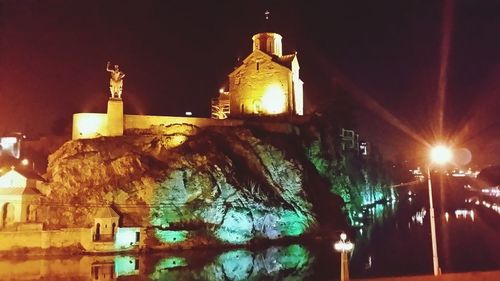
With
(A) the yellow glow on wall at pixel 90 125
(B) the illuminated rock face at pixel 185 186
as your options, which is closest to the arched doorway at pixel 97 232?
(B) the illuminated rock face at pixel 185 186

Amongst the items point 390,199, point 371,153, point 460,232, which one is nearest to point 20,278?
point 460,232

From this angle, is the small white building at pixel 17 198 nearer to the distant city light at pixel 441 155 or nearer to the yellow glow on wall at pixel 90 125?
the yellow glow on wall at pixel 90 125

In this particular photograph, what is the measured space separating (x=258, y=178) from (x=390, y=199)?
48074 millimetres

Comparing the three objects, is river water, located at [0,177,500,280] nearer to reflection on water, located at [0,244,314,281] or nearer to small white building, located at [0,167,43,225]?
reflection on water, located at [0,244,314,281]

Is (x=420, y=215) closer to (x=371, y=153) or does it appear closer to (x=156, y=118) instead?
(x=371, y=153)

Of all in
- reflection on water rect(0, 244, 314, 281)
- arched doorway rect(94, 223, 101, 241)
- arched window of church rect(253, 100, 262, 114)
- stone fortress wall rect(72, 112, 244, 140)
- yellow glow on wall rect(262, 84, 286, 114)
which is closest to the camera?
reflection on water rect(0, 244, 314, 281)

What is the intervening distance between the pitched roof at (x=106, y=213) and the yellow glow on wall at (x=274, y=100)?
2263 centimetres

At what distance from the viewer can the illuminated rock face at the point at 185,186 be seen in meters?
36.9

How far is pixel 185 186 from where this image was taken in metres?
38.8

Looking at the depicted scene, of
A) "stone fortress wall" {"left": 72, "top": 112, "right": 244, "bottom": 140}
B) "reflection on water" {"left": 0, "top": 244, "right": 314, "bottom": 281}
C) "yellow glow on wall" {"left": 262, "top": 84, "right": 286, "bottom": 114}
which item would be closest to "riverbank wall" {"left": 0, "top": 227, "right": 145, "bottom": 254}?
"reflection on water" {"left": 0, "top": 244, "right": 314, "bottom": 281}

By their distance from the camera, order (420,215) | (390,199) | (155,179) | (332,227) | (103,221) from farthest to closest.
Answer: (390,199) < (420,215) < (332,227) < (155,179) < (103,221)

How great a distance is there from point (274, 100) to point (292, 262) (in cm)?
2372

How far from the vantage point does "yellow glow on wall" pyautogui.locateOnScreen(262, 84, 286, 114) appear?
166ft

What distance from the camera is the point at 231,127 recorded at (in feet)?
148
